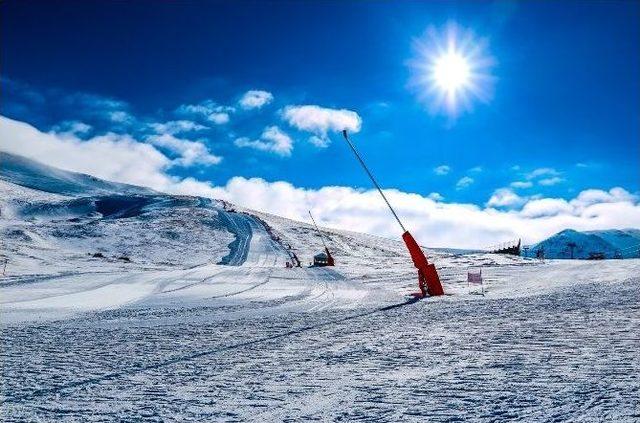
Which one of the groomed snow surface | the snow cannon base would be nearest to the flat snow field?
the groomed snow surface

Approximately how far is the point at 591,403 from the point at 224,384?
380cm

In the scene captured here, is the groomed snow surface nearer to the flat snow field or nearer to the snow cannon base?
the flat snow field

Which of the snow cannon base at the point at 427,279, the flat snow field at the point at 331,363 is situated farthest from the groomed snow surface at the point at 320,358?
the snow cannon base at the point at 427,279

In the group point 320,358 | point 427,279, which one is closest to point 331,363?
point 320,358

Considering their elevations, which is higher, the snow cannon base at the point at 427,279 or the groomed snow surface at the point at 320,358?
the snow cannon base at the point at 427,279

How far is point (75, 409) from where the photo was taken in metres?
4.90

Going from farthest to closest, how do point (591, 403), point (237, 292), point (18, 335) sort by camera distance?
point (237, 292), point (18, 335), point (591, 403)

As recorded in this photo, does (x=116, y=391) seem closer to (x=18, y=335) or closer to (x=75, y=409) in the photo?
(x=75, y=409)

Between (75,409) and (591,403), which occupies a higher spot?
(591,403)

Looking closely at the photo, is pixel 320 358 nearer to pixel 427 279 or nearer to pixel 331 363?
pixel 331 363

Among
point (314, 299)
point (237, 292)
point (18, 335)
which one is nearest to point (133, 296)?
point (237, 292)

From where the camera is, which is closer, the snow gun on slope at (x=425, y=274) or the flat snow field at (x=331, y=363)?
the flat snow field at (x=331, y=363)

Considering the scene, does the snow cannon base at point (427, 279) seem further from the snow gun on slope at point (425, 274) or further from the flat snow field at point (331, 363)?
the flat snow field at point (331, 363)

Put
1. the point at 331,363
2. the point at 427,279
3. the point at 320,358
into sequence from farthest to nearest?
1. the point at 427,279
2. the point at 320,358
3. the point at 331,363
